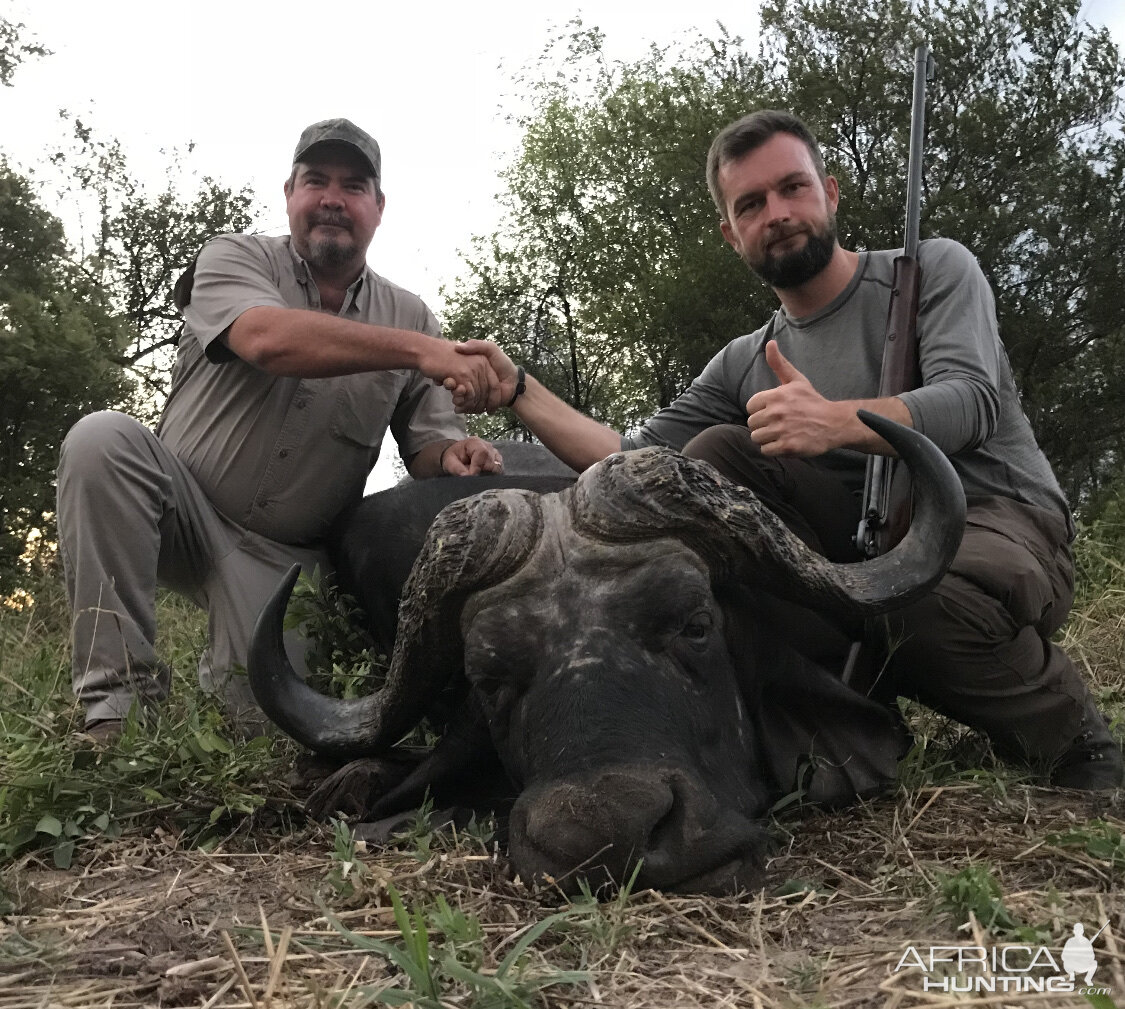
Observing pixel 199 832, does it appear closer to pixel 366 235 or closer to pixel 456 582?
pixel 456 582

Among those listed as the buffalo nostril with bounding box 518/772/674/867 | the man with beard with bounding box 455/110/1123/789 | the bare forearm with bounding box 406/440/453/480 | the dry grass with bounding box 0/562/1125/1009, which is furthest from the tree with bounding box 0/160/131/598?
the buffalo nostril with bounding box 518/772/674/867

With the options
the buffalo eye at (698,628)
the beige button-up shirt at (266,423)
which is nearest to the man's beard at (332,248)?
the beige button-up shirt at (266,423)

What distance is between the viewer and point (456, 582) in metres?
3.24

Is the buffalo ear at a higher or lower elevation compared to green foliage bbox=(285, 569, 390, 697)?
lower

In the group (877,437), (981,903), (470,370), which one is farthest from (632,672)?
(470,370)

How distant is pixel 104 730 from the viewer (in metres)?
4.22

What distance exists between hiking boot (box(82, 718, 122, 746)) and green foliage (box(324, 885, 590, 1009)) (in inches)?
75.4

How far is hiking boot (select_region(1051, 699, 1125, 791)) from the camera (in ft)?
12.4

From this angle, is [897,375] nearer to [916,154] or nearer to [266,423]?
[916,154]

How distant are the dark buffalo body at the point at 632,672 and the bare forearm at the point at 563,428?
1313 mm

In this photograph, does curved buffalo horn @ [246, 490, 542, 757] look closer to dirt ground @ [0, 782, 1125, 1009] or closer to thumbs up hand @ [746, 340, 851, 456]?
dirt ground @ [0, 782, 1125, 1009]

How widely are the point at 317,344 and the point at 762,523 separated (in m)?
2.24

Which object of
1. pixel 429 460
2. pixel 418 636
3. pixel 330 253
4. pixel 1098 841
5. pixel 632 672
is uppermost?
pixel 330 253

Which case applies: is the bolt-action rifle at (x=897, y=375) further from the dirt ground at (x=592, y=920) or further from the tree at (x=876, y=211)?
the tree at (x=876, y=211)
